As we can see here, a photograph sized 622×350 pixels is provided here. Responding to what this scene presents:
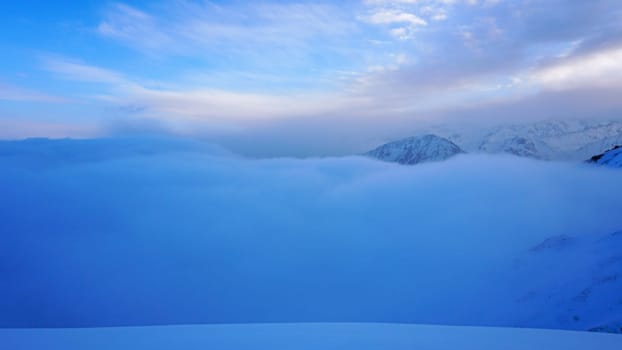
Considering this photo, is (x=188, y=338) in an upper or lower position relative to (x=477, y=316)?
upper

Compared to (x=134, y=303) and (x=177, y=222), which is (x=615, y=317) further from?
(x=177, y=222)

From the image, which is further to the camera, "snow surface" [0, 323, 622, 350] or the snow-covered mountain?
the snow-covered mountain

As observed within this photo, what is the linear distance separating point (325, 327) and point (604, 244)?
118ft

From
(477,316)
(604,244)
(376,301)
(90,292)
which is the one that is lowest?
(90,292)

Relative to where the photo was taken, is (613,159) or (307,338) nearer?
(307,338)

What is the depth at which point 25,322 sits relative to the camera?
66.0m

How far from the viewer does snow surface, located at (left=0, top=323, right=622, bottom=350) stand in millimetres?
5699

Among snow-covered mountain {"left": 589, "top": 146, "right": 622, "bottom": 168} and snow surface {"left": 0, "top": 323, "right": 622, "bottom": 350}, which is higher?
snow surface {"left": 0, "top": 323, "right": 622, "bottom": 350}

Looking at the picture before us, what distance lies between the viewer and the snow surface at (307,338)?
570 centimetres

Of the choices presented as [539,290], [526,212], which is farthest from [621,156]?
[539,290]

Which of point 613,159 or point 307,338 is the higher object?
point 307,338

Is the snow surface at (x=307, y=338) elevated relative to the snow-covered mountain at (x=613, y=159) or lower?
elevated

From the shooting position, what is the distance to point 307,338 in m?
6.03

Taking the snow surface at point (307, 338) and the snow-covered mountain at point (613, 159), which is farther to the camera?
the snow-covered mountain at point (613, 159)
